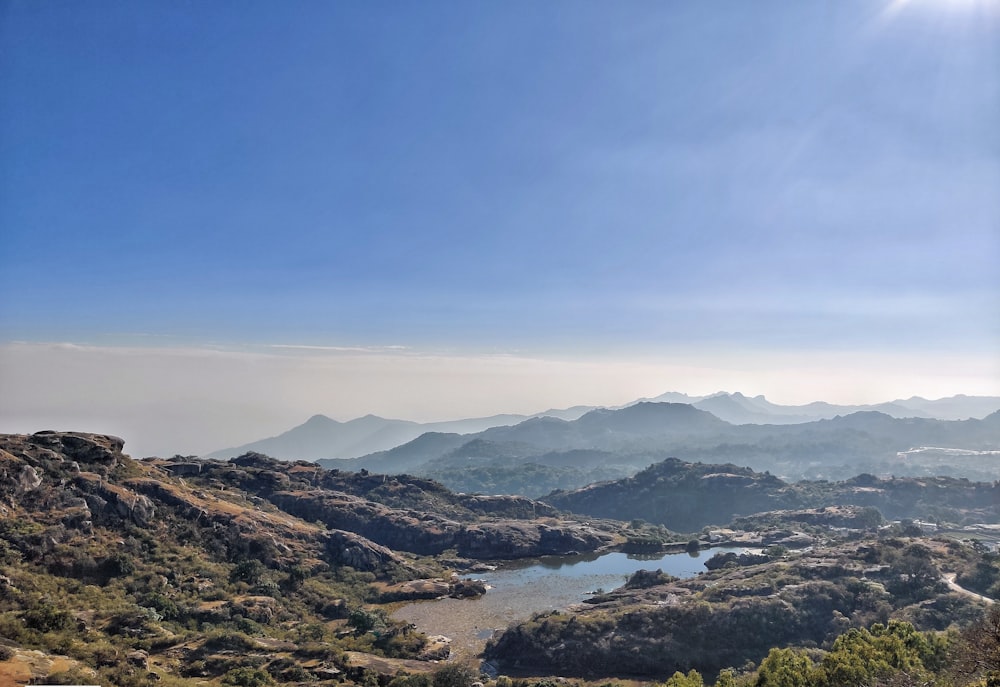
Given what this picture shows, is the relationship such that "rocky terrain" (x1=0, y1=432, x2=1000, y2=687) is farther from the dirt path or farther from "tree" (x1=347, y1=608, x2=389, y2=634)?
the dirt path

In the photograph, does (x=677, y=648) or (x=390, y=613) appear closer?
(x=677, y=648)

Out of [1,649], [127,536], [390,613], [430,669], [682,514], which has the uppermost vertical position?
[1,649]

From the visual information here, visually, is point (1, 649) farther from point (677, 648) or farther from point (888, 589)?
point (888, 589)

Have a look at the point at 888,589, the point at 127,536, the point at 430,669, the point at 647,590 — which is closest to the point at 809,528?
the point at 888,589

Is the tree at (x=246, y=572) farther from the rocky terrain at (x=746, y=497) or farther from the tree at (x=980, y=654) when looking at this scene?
the rocky terrain at (x=746, y=497)

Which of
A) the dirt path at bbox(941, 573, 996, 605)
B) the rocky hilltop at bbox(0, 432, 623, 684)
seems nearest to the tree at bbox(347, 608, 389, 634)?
the rocky hilltop at bbox(0, 432, 623, 684)

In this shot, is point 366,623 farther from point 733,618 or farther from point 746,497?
point 746,497

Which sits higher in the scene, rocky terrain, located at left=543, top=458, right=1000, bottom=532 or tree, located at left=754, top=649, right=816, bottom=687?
tree, located at left=754, top=649, right=816, bottom=687
